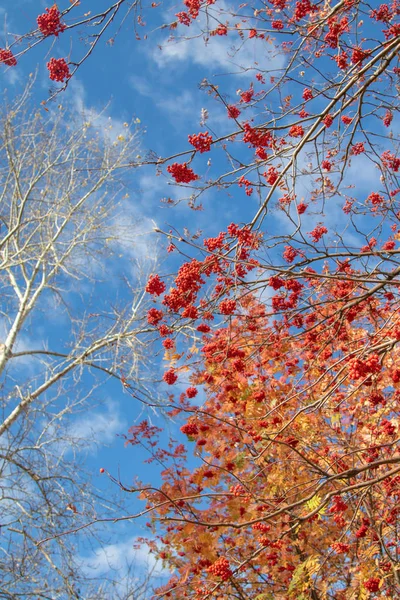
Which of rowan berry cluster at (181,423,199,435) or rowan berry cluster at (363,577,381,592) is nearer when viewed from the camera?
rowan berry cluster at (363,577,381,592)

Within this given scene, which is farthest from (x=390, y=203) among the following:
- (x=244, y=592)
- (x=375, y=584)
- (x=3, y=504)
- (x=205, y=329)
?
(x=3, y=504)

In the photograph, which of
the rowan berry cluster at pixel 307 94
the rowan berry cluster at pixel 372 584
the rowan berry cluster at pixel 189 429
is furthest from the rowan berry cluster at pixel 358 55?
the rowan berry cluster at pixel 372 584

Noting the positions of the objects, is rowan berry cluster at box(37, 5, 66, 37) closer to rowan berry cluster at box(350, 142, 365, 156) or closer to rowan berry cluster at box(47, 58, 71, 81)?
rowan berry cluster at box(47, 58, 71, 81)

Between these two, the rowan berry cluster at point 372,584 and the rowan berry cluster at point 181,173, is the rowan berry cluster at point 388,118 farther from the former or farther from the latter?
the rowan berry cluster at point 372,584

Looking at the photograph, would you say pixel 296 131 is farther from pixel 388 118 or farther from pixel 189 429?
pixel 189 429

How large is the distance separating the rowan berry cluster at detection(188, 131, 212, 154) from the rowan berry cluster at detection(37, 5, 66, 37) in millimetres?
1152

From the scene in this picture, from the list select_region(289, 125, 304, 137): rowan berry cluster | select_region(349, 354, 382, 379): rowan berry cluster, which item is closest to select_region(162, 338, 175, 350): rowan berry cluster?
select_region(349, 354, 382, 379): rowan berry cluster

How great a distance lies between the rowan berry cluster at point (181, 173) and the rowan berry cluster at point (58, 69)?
3.34ft

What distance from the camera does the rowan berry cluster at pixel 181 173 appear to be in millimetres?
3723


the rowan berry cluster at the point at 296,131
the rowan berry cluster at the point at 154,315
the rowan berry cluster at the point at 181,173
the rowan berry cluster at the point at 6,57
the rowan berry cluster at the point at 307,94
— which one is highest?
the rowan berry cluster at the point at 6,57

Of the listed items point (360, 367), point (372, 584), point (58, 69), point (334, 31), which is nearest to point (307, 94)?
point (334, 31)

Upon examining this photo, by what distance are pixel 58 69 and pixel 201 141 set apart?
1.18 m

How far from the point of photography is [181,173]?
376cm

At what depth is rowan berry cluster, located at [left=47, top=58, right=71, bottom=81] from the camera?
3.61m
